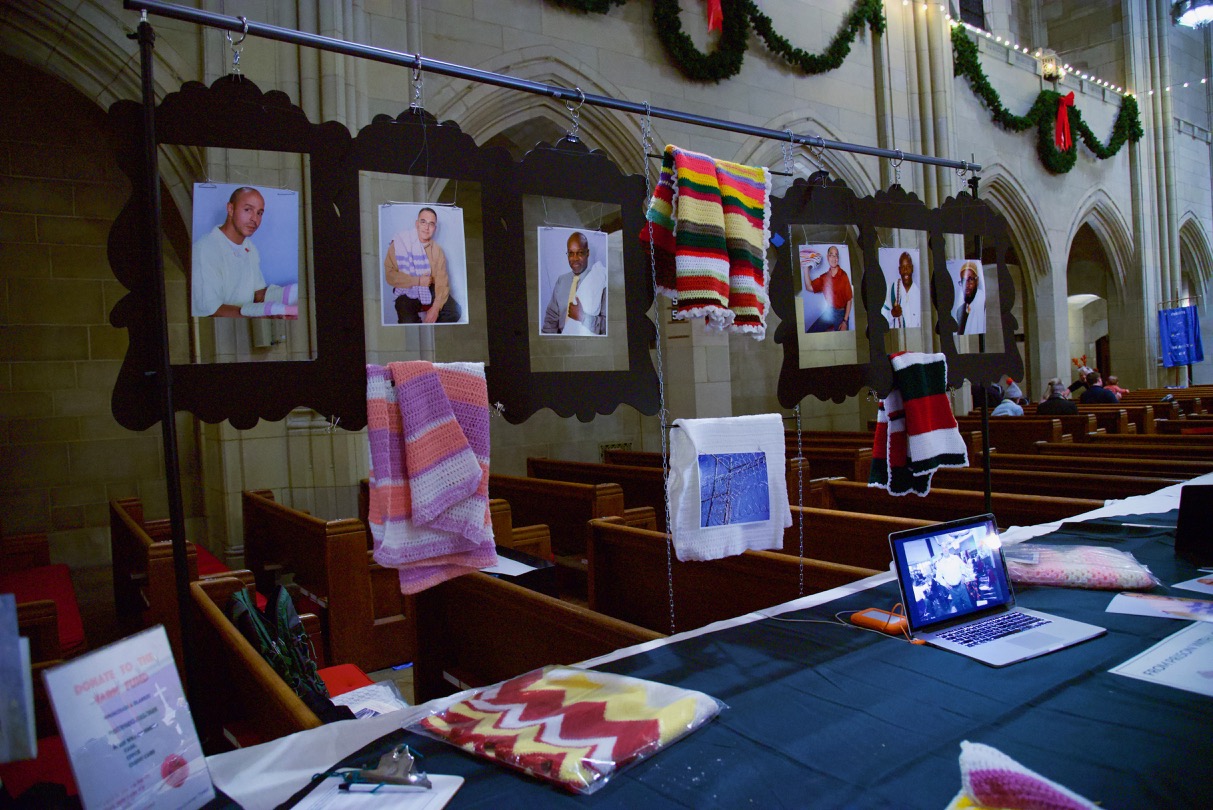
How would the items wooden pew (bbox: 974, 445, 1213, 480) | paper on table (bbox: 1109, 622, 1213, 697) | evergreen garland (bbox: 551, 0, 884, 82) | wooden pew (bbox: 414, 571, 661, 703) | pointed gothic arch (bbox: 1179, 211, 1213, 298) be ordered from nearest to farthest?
paper on table (bbox: 1109, 622, 1213, 697), wooden pew (bbox: 414, 571, 661, 703), wooden pew (bbox: 974, 445, 1213, 480), evergreen garland (bbox: 551, 0, 884, 82), pointed gothic arch (bbox: 1179, 211, 1213, 298)

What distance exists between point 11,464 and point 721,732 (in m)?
6.14

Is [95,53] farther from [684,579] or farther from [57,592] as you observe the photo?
[684,579]

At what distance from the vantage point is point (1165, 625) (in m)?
1.80

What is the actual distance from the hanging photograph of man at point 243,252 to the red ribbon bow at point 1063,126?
39.9 ft

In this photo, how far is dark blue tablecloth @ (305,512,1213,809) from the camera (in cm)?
118

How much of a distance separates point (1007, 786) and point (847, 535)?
7.16ft

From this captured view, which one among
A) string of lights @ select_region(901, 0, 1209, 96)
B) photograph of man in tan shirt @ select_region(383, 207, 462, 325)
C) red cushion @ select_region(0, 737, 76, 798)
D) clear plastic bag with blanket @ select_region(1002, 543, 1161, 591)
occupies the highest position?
string of lights @ select_region(901, 0, 1209, 96)

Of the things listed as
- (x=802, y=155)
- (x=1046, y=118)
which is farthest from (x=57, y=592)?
(x=1046, y=118)

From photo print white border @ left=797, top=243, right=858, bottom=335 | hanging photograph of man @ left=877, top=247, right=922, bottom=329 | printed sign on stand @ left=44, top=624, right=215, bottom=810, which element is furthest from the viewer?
hanging photograph of man @ left=877, top=247, right=922, bottom=329

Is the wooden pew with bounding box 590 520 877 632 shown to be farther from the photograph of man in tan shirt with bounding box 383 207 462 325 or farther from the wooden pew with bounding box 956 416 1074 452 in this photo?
the wooden pew with bounding box 956 416 1074 452

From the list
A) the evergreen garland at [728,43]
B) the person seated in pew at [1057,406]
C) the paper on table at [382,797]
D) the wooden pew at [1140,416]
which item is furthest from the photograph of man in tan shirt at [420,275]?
the wooden pew at [1140,416]

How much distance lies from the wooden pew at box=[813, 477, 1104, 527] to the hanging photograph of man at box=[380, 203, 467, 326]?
2.55 metres

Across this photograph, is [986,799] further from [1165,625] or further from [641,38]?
[641,38]

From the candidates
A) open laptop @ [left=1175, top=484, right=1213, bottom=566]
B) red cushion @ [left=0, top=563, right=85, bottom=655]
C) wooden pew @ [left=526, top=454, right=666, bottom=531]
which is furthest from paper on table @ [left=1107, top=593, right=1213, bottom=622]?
red cushion @ [left=0, top=563, right=85, bottom=655]
